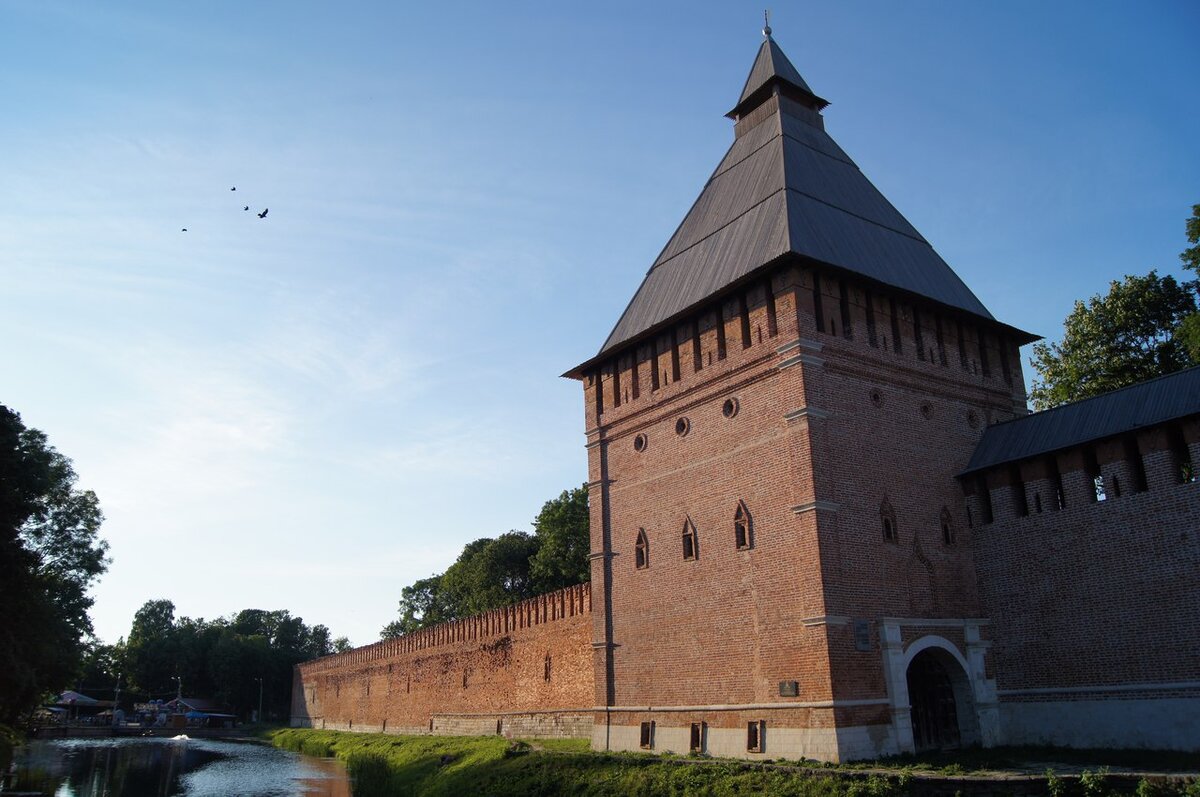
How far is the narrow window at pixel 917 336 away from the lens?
61.7 feet

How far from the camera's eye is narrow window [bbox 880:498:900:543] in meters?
16.8

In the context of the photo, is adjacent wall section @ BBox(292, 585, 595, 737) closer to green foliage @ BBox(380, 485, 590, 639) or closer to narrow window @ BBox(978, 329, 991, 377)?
green foliage @ BBox(380, 485, 590, 639)

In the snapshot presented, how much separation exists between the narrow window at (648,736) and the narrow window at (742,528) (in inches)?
170

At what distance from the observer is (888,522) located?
16.9 metres

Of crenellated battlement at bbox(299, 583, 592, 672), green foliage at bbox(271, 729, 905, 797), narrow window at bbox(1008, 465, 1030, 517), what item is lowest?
green foliage at bbox(271, 729, 905, 797)

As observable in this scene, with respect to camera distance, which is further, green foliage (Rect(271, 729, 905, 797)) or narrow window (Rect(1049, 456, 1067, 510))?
narrow window (Rect(1049, 456, 1067, 510))

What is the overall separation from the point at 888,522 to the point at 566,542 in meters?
26.9

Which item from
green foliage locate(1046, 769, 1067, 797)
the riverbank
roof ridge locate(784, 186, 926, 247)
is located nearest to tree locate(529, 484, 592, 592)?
the riverbank

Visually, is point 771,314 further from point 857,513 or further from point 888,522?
point 888,522

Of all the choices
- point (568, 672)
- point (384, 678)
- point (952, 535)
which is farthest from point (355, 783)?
point (952, 535)

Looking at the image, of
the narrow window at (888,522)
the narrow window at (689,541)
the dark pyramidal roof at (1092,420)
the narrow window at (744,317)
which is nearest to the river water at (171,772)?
the narrow window at (689,541)

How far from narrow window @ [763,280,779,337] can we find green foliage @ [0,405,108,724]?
54.7 ft

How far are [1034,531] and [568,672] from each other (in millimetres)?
12658

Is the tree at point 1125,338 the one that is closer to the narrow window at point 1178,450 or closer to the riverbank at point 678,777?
the narrow window at point 1178,450
